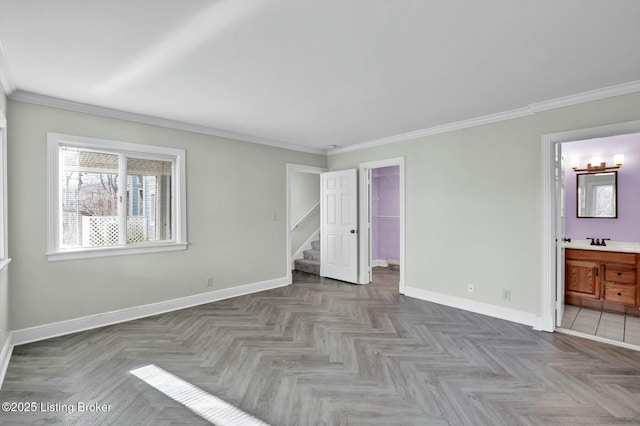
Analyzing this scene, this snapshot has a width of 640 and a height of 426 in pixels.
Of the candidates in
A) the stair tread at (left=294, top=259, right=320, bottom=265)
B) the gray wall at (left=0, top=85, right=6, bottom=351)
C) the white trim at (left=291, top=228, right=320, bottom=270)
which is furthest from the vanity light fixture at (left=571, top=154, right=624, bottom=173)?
the gray wall at (left=0, top=85, right=6, bottom=351)

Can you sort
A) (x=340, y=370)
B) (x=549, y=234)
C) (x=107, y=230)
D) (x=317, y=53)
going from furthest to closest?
(x=107, y=230) < (x=549, y=234) < (x=340, y=370) < (x=317, y=53)

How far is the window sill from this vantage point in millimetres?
3346

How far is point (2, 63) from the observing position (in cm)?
249

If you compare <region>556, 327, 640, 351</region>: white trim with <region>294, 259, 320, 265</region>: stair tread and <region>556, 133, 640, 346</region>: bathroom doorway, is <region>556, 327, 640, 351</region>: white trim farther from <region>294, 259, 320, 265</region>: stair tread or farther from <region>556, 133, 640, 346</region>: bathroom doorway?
<region>294, 259, 320, 265</region>: stair tread

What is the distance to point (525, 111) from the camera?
11.9 ft

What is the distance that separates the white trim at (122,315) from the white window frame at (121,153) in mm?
683

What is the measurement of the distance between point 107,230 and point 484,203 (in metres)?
4.60

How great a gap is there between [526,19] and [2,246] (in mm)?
4418

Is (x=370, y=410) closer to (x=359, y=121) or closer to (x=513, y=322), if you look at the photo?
(x=513, y=322)

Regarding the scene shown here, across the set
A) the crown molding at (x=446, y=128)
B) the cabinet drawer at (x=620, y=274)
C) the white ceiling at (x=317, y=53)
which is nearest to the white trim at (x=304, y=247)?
the crown molding at (x=446, y=128)

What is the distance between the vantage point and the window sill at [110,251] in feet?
11.0

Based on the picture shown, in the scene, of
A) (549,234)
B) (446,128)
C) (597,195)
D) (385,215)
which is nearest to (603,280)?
(597,195)

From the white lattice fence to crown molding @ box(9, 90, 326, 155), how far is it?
119cm

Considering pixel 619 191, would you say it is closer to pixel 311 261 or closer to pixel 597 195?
pixel 597 195
